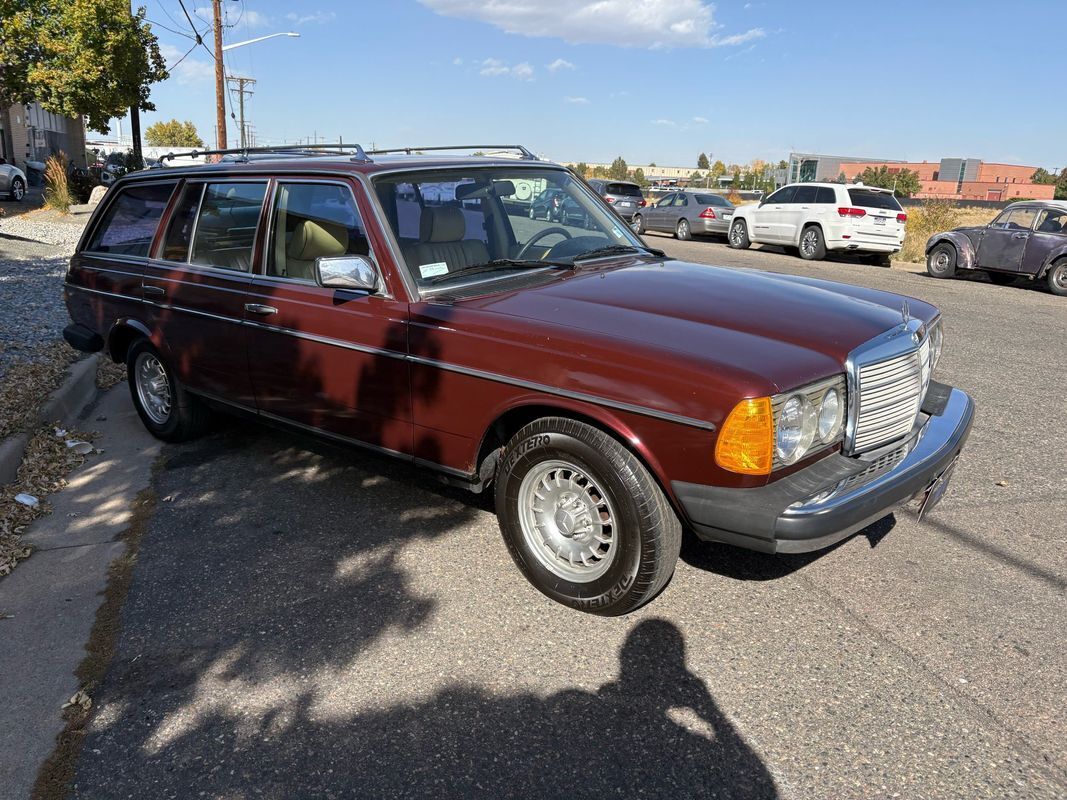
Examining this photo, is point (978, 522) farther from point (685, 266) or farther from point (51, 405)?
point (51, 405)

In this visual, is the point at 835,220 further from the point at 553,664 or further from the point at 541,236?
the point at 553,664

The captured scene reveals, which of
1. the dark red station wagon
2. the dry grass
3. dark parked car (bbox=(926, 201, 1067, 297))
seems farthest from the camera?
the dry grass

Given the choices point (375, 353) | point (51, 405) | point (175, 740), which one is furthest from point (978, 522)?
point (51, 405)

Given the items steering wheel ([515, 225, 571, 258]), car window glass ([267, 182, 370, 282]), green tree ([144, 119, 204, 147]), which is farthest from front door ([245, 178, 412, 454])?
green tree ([144, 119, 204, 147])

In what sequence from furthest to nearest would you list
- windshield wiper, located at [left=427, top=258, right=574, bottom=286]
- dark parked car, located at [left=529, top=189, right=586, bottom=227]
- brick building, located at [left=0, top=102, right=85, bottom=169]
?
brick building, located at [left=0, top=102, right=85, bottom=169] → dark parked car, located at [left=529, top=189, right=586, bottom=227] → windshield wiper, located at [left=427, top=258, right=574, bottom=286]

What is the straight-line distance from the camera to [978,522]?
411cm

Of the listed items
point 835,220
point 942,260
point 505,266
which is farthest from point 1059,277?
point 505,266

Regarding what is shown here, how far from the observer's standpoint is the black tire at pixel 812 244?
1758 centimetres

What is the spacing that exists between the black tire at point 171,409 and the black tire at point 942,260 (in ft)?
46.5

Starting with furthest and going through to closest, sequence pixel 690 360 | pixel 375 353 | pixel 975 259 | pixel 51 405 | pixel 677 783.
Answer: pixel 975 259, pixel 51 405, pixel 375 353, pixel 690 360, pixel 677 783

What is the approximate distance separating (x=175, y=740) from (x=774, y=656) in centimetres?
211

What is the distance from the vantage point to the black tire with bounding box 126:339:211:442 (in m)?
5.08

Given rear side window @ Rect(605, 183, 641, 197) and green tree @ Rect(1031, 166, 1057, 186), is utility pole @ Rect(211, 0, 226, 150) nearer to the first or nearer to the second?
rear side window @ Rect(605, 183, 641, 197)

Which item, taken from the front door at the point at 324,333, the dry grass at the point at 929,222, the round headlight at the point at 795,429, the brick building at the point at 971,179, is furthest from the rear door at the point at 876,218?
the brick building at the point at 971,179
